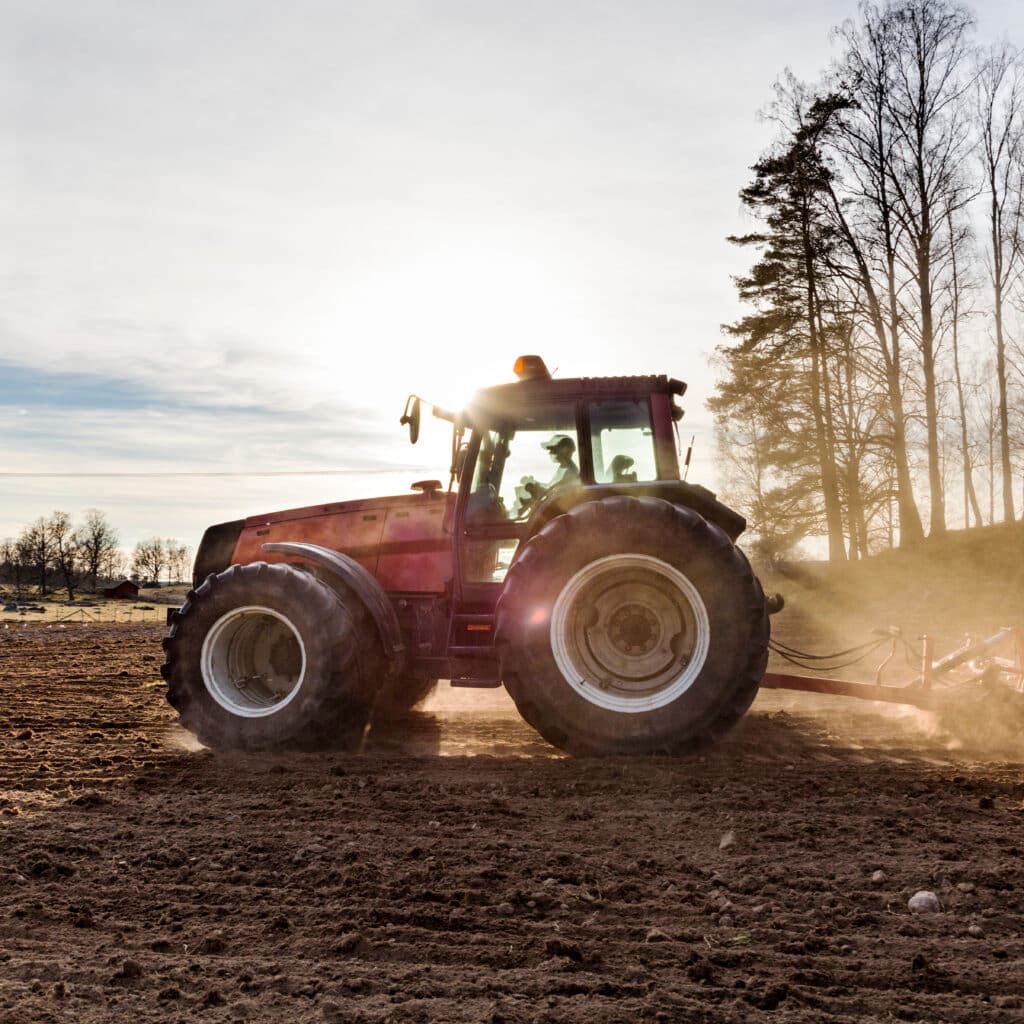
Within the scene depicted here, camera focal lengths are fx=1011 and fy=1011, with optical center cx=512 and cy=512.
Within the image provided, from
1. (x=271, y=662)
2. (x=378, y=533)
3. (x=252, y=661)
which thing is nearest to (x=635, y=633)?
(x=378, y=533)

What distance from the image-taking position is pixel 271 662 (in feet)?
22.5

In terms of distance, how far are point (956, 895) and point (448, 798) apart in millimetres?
2434

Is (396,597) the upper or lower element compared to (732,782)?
upper

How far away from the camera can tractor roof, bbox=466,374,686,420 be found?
265 inches

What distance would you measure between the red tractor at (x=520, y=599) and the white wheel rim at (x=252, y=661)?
1cm

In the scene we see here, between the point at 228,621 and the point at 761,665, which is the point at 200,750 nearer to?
the point at 228,621

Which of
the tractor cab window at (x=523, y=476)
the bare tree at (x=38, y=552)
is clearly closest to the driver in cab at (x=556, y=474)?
the tractor cab window at (x=523, y=476)

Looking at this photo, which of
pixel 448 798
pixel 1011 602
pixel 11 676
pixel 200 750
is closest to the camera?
pixel 448 798

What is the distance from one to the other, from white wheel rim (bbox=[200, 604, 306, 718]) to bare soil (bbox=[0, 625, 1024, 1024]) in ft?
1.44

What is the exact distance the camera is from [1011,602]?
18438mm

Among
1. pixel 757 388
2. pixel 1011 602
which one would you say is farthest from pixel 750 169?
pixel 1011 602

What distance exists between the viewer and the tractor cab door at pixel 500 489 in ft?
21.8

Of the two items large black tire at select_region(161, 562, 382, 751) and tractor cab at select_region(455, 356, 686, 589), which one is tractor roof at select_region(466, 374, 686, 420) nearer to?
tractor cab at select_region(455, 356, 686, 589)

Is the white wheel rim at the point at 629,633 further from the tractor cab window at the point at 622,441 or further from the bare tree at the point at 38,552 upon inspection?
the bare tree at the point at 38,552
